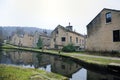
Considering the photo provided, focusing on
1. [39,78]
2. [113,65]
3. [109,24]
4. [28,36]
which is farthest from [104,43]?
[28,36]

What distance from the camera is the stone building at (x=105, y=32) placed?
3152 centimetres

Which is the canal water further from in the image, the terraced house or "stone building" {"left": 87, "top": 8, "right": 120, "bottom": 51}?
the terraced house

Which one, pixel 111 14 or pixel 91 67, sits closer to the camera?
pixel 91 67

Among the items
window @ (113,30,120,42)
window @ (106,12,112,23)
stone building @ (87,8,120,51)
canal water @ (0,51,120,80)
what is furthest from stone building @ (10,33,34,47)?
window @ (113,30,120,42)

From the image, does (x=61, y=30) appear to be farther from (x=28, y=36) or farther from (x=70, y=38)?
(x=28, y=36)

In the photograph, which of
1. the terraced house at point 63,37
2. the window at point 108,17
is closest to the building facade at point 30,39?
the terraced house at point 63,37

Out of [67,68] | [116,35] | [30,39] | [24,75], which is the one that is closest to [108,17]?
[116,35]

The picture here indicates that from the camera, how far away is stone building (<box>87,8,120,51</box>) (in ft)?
103

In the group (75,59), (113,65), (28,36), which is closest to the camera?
(113,65)

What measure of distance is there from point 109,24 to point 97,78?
1873 cm

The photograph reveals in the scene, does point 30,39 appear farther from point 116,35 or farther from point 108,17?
point 116,35

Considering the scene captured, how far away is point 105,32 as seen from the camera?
33.9m

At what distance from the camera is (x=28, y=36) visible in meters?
90.2

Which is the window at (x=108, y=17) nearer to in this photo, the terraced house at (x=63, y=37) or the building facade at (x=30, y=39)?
the terraced house at (x=63, y=37)
